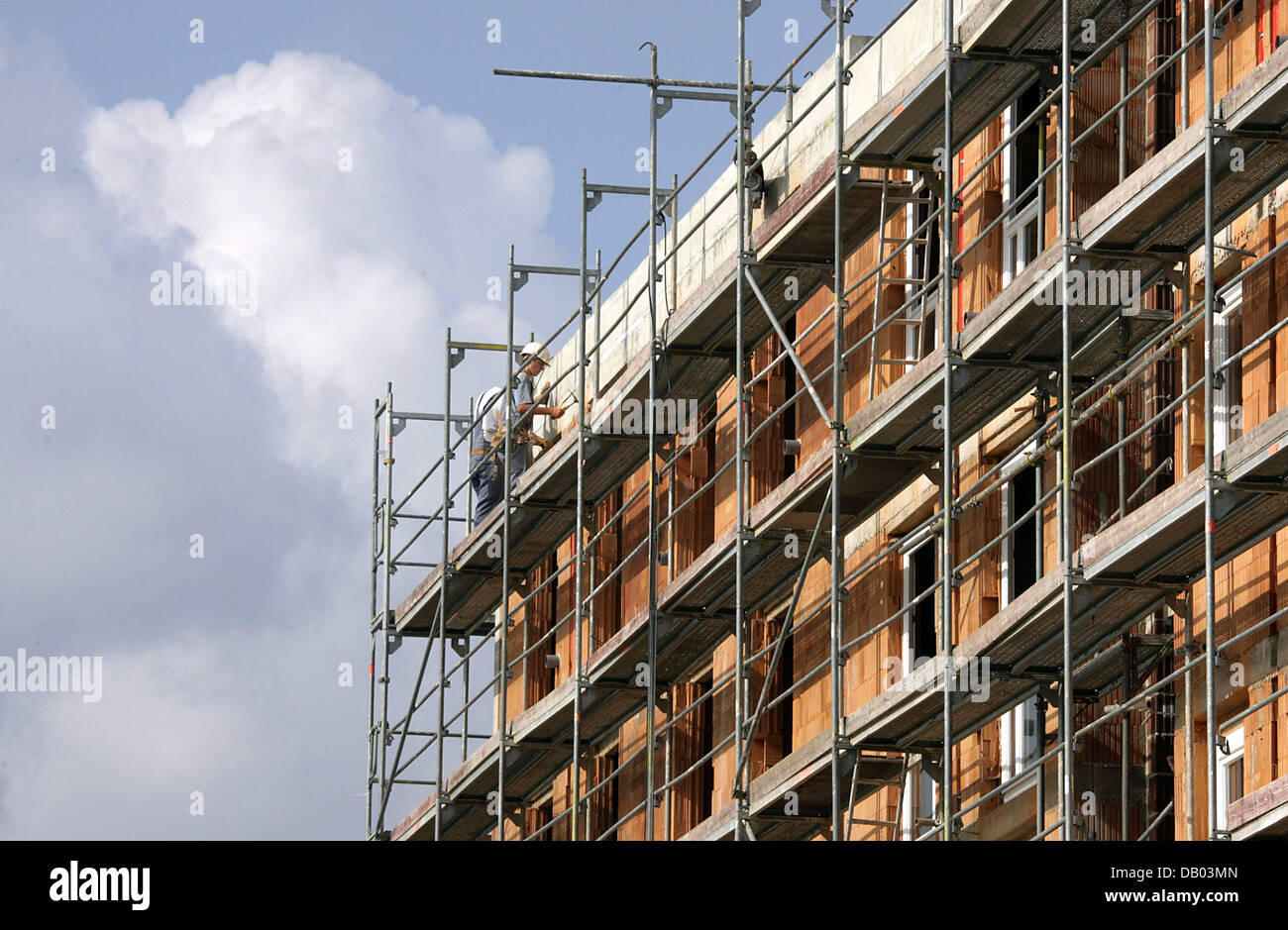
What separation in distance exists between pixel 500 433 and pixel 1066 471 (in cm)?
1323

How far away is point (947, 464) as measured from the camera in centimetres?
1997

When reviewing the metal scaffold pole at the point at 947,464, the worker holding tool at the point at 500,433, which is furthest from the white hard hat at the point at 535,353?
the metal scaffold pole at the point at 947,464

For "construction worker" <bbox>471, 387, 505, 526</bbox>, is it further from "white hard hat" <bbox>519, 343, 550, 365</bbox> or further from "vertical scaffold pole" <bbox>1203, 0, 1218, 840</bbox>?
"vertical scaffold pole" <bbox>1203, 0, 1218, 840</bbox>

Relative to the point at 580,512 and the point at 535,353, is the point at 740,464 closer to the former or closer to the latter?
the point at 580,512

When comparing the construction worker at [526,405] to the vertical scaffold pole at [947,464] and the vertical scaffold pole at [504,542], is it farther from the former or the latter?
the vertical scaffold pole at [947,464]

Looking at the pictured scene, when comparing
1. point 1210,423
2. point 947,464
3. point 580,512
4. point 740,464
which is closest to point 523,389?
point 580,512

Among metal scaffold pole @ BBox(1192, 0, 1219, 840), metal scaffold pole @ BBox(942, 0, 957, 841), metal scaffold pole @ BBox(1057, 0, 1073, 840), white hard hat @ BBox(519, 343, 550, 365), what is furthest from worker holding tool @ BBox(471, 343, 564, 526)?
metal scaffold pole @ BBox(1192, 0, 1219, 840)

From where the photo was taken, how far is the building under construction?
1847cm

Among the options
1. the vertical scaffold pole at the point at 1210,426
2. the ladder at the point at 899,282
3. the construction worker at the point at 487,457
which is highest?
the construction worker at the point at 487,457

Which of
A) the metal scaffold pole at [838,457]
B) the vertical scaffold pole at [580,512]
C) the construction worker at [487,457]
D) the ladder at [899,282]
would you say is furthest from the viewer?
the construction worker at [487,457]

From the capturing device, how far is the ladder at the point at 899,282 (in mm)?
22859

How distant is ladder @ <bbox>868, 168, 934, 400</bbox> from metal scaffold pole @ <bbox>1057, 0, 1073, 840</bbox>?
3.17m
